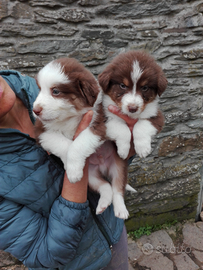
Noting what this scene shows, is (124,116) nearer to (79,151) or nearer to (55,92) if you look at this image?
(79,151)

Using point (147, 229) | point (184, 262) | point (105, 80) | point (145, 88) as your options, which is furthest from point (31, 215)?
point (147, 229)

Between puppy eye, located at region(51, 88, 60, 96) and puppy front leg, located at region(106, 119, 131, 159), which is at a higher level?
puppy eye, located at region(51, 88, 60, 96)

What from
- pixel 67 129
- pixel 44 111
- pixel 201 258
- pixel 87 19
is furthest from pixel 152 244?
pixel 87 19

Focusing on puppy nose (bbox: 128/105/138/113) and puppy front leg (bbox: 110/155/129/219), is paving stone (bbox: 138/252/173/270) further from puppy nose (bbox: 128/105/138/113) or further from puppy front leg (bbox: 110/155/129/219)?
puppy nose (bbox: 128/105/138/113)

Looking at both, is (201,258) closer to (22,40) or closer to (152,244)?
(152,244)

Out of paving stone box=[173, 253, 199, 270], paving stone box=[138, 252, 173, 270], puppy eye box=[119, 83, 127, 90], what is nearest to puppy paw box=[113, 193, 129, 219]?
puppy eye box=[119, 83, 127, 90]
